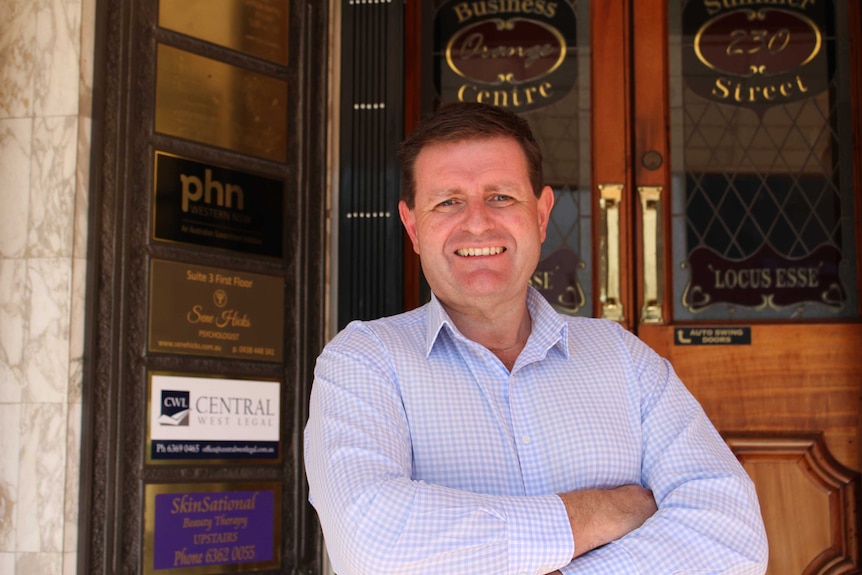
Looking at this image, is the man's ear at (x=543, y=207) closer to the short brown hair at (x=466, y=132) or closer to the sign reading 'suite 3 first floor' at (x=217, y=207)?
the short brown hair at (x=466, y=132)

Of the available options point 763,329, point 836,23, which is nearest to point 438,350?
point 763,329

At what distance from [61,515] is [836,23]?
9.81ft

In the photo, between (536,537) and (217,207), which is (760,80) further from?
(536,537)

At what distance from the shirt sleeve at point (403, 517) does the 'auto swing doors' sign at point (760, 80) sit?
2.01 meters

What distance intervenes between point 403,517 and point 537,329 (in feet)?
1.98

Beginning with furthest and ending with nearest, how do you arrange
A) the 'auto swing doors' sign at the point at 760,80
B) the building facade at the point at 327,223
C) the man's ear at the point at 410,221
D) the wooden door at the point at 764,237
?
1. the 'auto swing doors' sign at the point at 760,80
2. the wooden door at the point at 764,237
3. the building facade at the point at 327,223
4. the man's ear at the point at 410,221

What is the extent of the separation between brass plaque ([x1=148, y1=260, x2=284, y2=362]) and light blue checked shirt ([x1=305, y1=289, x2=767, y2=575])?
1.24m

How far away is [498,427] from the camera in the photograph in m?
1.97

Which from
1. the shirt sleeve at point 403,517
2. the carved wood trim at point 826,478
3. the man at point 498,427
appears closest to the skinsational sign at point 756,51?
the carved wood trim at point 826,478

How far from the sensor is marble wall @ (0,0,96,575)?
2.89m

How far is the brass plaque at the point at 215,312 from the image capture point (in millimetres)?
3166

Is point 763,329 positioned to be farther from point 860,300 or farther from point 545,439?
point 545,439

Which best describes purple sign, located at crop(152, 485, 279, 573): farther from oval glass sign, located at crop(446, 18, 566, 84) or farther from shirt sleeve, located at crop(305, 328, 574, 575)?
oval glass sign, located at crop(446, 18, 566, 84)

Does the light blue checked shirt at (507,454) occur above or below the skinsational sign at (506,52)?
below
